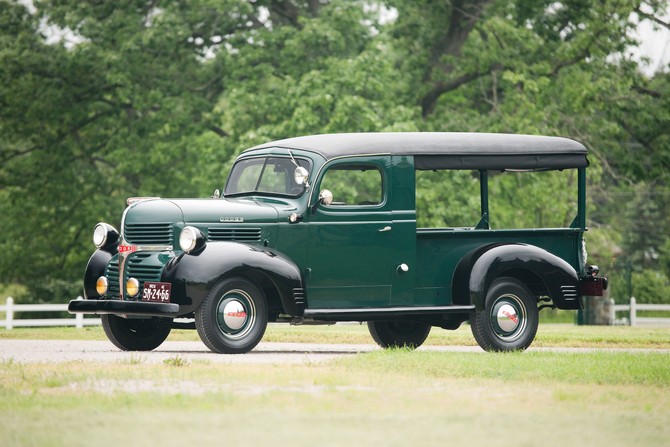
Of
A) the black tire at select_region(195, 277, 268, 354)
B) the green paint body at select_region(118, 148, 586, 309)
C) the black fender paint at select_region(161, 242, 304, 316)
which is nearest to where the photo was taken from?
the black fender paint at select_region(161, 242, 304, 316)

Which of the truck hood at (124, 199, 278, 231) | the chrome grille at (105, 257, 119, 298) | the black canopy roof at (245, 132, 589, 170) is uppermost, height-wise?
the black canopy roof at (245, 132, 589, 170)

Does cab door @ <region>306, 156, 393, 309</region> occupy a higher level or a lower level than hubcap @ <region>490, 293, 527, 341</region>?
higher

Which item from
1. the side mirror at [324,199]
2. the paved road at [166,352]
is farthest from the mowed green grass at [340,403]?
the side mirror at [324,199]

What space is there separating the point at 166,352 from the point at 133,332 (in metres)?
0.60

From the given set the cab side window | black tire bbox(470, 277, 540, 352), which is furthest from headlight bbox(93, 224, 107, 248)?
the cab side window

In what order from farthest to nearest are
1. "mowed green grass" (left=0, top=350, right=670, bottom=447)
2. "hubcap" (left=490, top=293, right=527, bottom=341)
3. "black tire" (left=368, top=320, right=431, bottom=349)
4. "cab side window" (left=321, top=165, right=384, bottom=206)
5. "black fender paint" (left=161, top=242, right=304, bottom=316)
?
1. "cab side window" (left=321, top=165, right=384, bottom=206)
2. "black tire" (left=368, top=320, right=431, bottom=349)
3. "hubcap" (left=490, top=293, right=527, bottom=341)
4. "black fender paint" (left=161, top=242, right=304, bottom=316)
5. "mowed green grass" (left=0, top=350, right=670, bottom=447)

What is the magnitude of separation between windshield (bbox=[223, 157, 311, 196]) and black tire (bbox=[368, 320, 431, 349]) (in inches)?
102

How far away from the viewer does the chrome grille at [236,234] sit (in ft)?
33.4

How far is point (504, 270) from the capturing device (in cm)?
1091

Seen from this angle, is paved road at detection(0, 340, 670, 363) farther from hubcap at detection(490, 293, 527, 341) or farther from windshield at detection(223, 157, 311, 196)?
windshield at detection(223, 157, 311, 196)

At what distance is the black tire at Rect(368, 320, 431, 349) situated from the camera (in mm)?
12211

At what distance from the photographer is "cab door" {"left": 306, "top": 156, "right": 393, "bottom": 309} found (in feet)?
34.2

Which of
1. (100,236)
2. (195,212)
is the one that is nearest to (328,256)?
(195,212)

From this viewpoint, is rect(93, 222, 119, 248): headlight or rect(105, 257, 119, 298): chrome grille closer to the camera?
rect(105, 257, 119, 298): chrome grille
